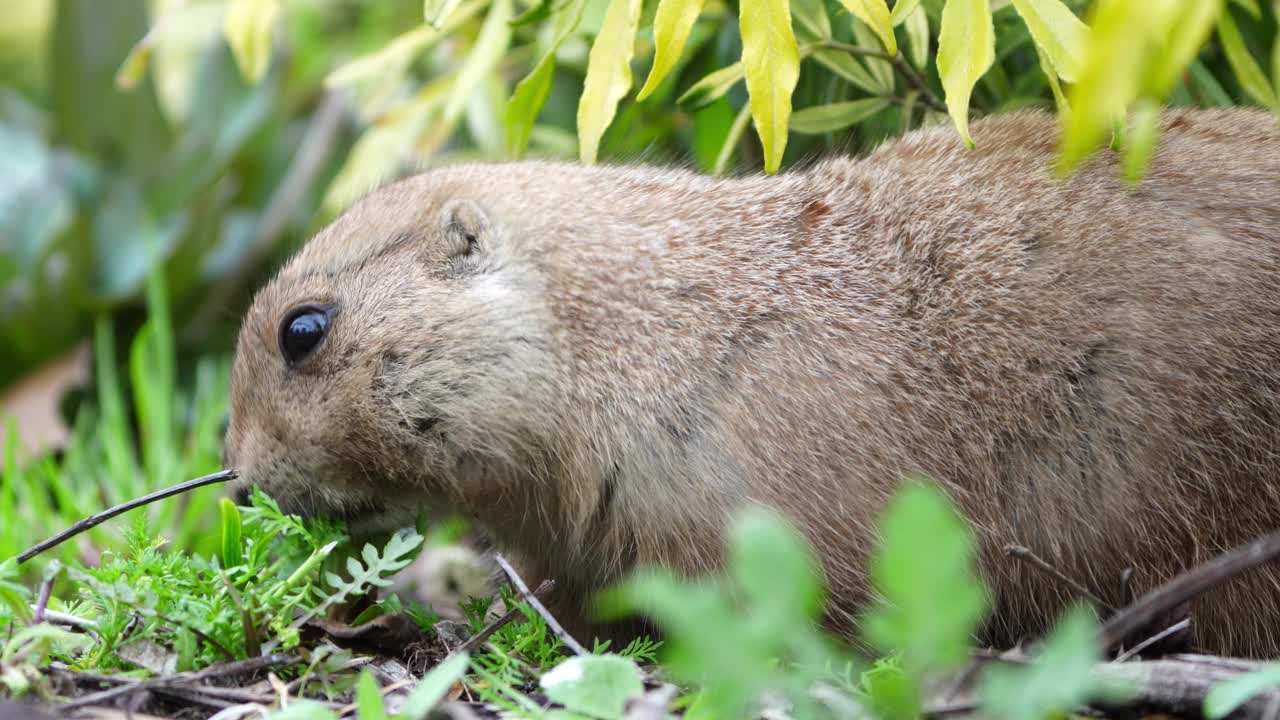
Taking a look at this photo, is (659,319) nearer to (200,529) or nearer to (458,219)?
(458,219)

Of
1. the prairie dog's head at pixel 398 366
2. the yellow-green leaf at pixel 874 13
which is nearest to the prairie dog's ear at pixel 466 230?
the prairie dog's head at pixel 398 366

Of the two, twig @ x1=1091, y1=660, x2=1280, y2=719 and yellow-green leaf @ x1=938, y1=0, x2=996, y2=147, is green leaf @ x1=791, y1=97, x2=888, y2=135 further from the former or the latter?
twig @ x1=1091, y1=660, x2=1280, y2=719

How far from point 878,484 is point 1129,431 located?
1.99ft

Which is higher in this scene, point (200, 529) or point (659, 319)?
point (659, 319)

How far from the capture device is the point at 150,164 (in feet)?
23.1

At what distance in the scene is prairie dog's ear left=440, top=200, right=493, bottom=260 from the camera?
3516mm

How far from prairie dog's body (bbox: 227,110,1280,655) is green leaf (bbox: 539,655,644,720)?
0.61 m

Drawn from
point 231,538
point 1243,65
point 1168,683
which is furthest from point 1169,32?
point 231,538

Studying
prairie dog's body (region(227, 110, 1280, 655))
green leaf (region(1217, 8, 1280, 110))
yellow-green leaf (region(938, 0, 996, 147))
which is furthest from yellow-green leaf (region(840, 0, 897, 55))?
green leaf (region(1217, 8, 1280, 110))

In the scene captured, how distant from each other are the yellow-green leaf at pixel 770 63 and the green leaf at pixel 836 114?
90cm

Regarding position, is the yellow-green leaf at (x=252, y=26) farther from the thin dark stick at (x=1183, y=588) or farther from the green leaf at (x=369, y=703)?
the thin dark stick at (x=1183, y=588)

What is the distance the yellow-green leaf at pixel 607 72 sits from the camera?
3.37m

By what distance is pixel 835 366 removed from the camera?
10.6ft

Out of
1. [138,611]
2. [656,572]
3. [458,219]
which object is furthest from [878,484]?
[138,611]
